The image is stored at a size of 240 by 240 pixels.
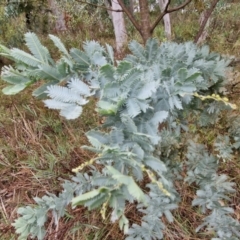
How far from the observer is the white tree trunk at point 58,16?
13.6ft

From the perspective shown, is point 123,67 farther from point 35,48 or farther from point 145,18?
point 145,18

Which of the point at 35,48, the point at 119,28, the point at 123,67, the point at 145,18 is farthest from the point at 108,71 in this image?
the point at 119,28

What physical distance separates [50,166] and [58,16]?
3.02 m

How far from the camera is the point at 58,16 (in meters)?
4.25

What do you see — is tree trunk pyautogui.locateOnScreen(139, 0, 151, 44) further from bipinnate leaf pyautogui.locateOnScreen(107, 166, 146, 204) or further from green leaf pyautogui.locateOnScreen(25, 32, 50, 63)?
bipinnate leaf pyautogui.locateOnScreen(107, 166, 146, 204)

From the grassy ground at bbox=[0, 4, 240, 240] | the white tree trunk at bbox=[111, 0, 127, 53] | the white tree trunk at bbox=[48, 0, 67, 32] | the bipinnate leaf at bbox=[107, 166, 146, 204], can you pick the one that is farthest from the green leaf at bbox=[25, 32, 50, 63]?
the white tree trunk at bbox=[48, 0, 67, 32]

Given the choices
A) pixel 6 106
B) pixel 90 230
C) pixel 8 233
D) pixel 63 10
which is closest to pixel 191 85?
pixel 90 230

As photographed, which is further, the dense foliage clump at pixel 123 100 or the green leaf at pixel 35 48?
the green leaf at pixel 35 48

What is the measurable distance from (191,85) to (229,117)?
50 cm

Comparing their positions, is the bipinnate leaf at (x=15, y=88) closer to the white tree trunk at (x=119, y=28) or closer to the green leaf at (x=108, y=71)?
the green leaf at (x=108, y=71)

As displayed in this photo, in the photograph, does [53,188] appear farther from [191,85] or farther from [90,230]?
[191,85]

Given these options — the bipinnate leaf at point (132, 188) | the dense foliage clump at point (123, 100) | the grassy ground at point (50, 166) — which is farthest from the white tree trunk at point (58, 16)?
the bipinnate leaf at point (132, 188)

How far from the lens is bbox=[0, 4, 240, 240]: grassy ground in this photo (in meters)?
1.54

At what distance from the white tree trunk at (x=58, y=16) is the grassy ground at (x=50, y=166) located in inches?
83.2
